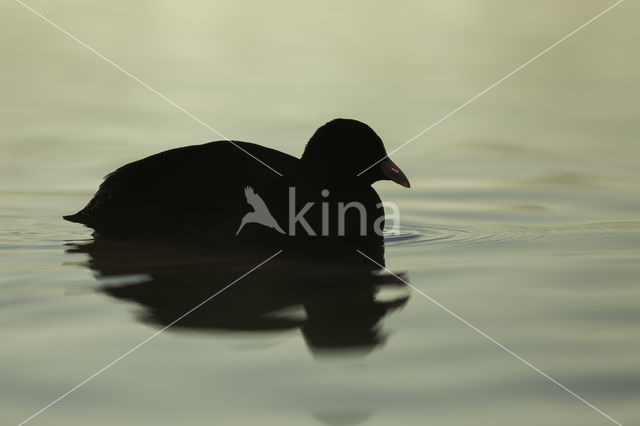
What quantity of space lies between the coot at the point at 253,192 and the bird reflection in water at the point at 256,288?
0.77ft

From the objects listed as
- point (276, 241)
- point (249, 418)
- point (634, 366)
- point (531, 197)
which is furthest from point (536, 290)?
point (531, 197)

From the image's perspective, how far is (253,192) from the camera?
5.92 m

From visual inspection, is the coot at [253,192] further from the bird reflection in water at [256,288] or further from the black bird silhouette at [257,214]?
the bird reflection in water at [256,288]

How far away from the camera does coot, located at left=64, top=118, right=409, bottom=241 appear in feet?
19.2

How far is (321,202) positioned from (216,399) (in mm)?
3070

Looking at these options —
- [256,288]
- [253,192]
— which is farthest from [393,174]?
[256,288]

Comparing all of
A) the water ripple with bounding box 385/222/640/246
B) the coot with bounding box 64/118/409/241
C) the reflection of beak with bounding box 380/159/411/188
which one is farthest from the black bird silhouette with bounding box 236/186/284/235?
the reflection of beak with bounding box 380/159/411/188

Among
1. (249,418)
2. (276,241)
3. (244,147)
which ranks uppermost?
(244,147)

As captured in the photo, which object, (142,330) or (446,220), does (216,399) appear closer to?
(142,330)

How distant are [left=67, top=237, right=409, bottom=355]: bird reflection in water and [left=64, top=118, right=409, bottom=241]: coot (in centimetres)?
23

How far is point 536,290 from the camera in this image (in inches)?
177

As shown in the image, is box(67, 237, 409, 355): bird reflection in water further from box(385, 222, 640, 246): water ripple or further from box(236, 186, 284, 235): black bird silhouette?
box(385, 222, 640, 246): water ripple

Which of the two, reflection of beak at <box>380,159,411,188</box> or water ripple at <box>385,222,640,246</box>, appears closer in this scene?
water ripple at <box>385,222,640,246</box>

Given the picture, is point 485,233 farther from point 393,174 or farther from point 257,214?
point 257,214
